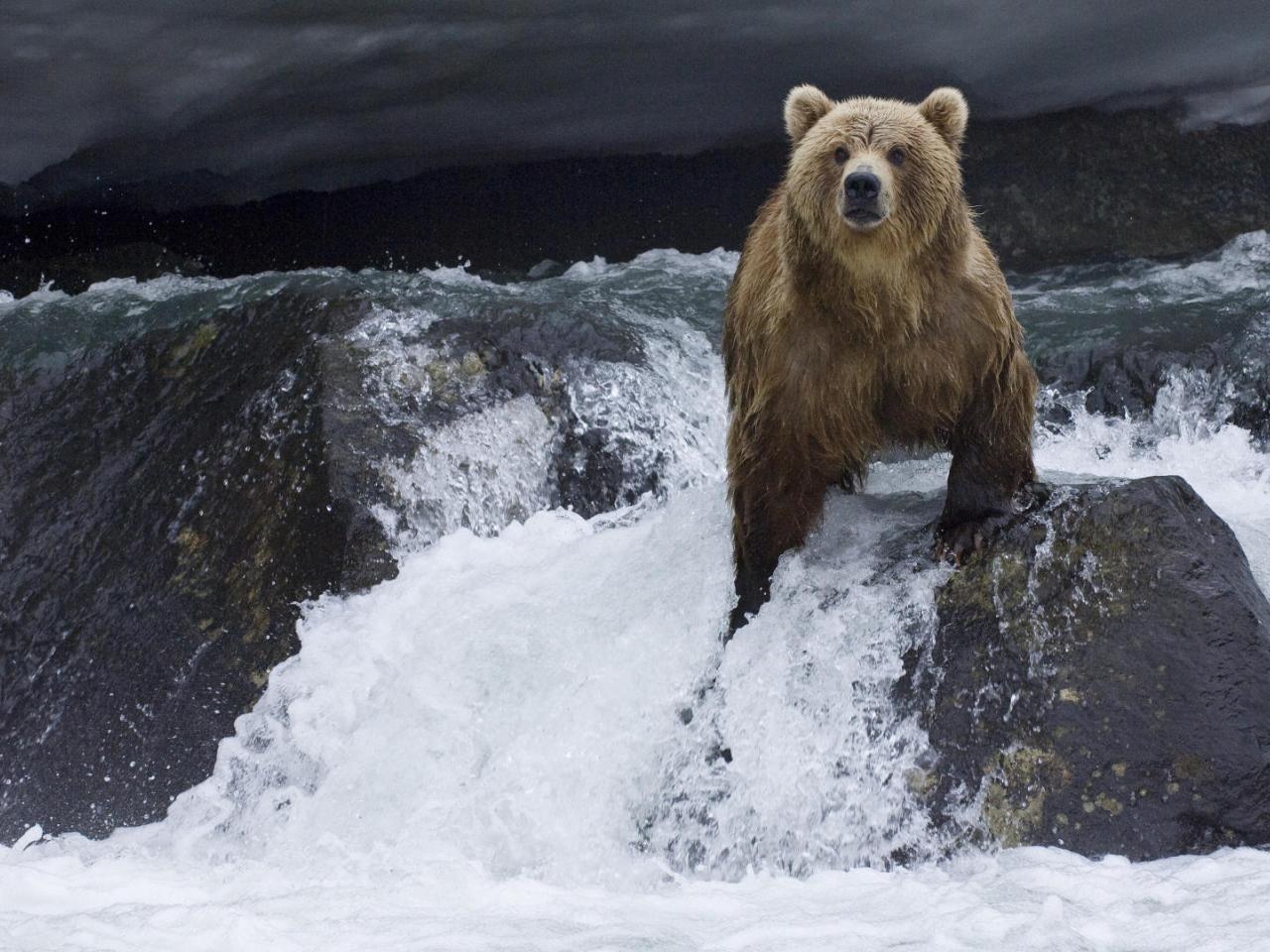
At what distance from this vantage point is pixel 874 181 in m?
3.60

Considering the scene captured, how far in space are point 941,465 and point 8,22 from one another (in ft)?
16.0

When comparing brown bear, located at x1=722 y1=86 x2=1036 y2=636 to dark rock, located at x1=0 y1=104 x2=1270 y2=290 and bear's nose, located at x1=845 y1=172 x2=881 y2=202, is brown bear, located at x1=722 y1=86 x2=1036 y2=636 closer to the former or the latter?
bear's nose, located at x1=845 y1=172 x2=881 y2=202

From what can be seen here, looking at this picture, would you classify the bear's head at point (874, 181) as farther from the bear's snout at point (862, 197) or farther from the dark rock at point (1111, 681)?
the dark rock at point (1111, 681)

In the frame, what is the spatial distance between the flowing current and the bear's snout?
1.02 m

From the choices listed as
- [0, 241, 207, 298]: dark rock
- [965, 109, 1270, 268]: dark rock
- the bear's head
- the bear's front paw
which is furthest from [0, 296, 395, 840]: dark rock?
[965, 109, 1270, 268]: dark rock

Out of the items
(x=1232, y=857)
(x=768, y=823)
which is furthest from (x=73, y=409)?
(x=1232, y=857)

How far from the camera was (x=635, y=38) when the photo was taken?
7699mm

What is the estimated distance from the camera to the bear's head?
11.9ft

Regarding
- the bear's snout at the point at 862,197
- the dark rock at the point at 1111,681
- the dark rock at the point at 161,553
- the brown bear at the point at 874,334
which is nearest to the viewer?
the dark rock at the point at 1111,681

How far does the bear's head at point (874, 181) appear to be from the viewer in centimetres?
363

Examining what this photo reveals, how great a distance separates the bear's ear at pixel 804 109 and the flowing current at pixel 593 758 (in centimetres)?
113

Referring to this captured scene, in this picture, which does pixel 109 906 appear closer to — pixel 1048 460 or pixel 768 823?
pixel 768 823

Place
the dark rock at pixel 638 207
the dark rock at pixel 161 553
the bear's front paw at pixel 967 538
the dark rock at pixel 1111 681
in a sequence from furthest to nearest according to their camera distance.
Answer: the dark rock at pixel 638 207 → the dark rock at pixel 161 553 → the bear's front paw at pixel 967 538 → the dark rock at pixel 1111 681

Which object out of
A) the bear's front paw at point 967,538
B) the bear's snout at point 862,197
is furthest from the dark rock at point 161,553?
the bear's snout at point 862,197
